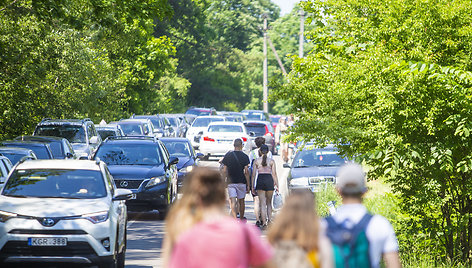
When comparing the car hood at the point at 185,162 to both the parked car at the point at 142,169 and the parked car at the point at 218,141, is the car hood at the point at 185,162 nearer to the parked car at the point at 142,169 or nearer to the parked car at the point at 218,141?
the parked car at the point at 142,169

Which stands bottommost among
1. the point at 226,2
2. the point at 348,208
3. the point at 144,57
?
the point at 348,208

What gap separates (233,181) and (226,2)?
91626 millimetres

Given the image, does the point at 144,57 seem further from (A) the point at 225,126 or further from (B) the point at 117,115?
(A) the point at 225,126

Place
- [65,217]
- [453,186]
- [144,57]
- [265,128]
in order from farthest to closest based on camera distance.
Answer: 1. [144,57]
2. [265,128]
3. [453,186]
4. [65,217]

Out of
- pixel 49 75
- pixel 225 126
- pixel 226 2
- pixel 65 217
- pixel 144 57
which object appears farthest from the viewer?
pixel 226 2

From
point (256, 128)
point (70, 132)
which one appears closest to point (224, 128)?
point (256, 128)

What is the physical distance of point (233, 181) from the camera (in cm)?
1586

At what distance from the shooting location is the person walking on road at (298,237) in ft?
15.7

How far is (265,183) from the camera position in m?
16.2

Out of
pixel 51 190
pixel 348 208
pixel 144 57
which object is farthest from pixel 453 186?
pixel 144 57

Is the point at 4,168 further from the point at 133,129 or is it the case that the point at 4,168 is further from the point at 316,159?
the point at 133,129

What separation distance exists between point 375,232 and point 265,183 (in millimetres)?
10798

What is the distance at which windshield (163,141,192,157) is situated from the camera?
82.4ft

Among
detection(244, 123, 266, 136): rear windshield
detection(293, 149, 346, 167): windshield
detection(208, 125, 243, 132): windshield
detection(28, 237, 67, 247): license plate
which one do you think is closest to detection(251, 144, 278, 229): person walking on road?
detection(293, 149, 346, 167): windshield
